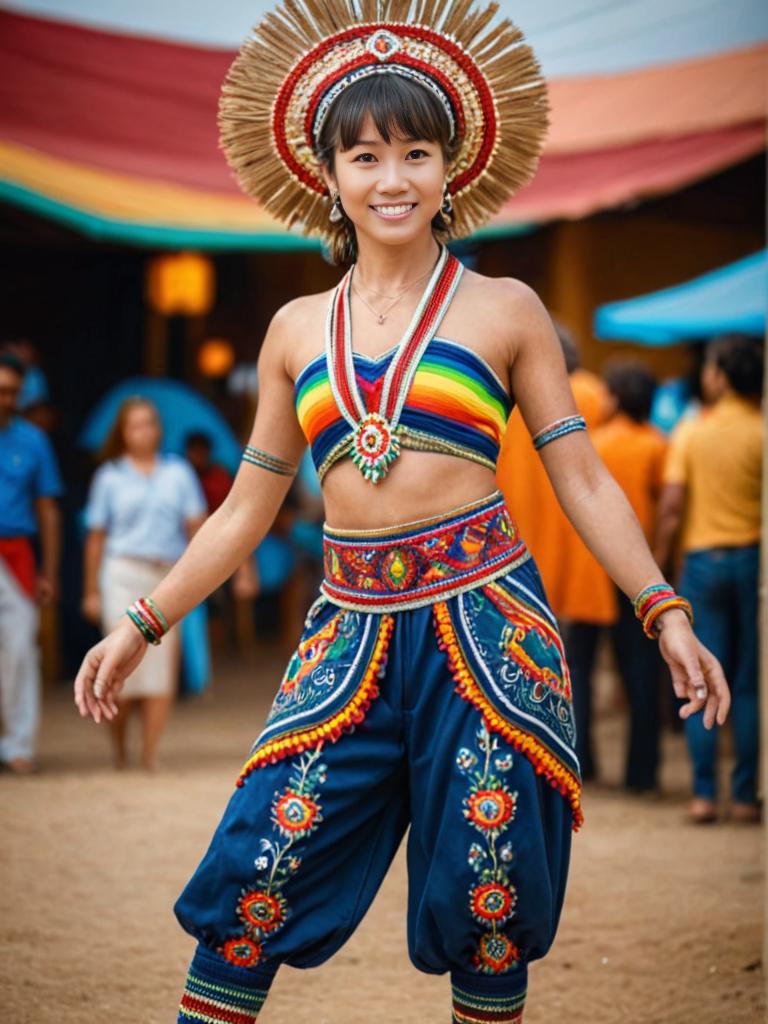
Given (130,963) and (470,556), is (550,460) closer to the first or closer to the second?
(470,556)

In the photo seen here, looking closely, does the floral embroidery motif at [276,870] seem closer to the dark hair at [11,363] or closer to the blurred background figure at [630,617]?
the blurred background figure at [630,617]

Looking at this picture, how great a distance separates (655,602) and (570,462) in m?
0.32

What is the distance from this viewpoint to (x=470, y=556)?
282cm

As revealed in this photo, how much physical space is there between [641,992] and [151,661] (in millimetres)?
4008

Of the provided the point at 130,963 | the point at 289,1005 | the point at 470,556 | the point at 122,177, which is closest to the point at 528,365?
the point at 470,556

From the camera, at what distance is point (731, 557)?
21.9 ft

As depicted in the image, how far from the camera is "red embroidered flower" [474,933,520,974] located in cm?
273

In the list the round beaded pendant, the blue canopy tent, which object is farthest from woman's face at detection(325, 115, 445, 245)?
the blue canopy tent

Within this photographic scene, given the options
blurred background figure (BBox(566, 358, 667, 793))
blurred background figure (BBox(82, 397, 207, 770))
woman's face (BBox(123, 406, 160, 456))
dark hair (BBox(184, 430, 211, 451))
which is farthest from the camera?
dark hair (BBox(184, 430, 211, 451))

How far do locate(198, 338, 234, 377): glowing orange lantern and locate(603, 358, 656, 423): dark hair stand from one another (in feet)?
23.4

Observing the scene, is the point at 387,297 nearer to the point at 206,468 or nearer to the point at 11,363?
the point at 11,363

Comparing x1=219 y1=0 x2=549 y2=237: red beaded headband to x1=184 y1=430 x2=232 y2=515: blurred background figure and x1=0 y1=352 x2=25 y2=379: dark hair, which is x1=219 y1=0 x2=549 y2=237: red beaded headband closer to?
x1=0 y1=352 x2=25 y2=379: dark hair

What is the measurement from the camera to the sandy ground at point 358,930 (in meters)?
4.04

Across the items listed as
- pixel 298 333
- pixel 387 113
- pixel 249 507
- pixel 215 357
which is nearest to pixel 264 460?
pixel 249 507
